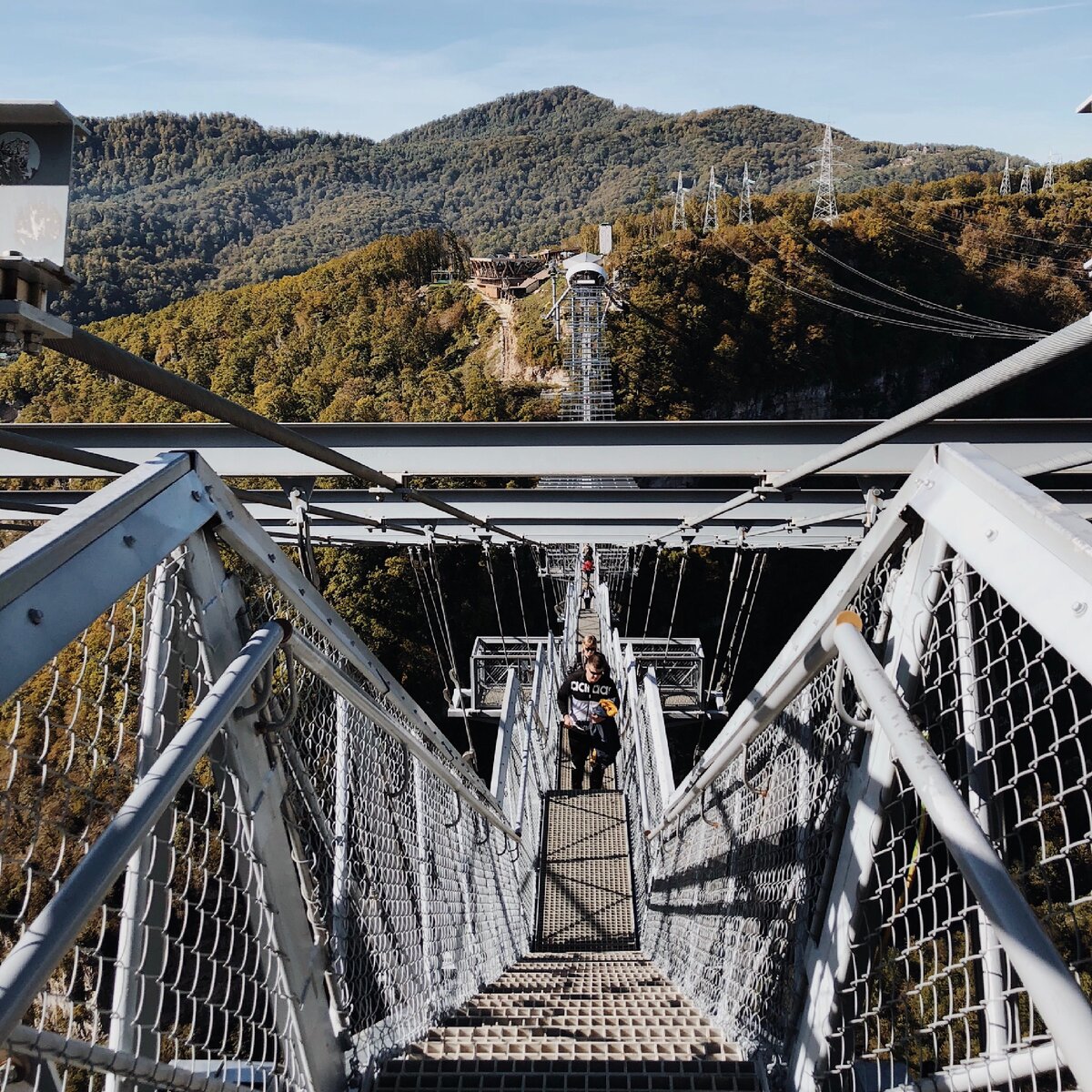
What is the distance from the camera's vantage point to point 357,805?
191 centimetres

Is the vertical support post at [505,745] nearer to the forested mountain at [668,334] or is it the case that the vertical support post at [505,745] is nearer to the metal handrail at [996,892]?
the metal handrail at [996,892]

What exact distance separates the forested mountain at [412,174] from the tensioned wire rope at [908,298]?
28186 millimetres

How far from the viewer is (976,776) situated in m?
1.14

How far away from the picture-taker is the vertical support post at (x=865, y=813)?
4.14 feet

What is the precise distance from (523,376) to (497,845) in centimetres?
2455

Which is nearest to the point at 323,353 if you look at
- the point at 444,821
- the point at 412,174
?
the point at 444,821

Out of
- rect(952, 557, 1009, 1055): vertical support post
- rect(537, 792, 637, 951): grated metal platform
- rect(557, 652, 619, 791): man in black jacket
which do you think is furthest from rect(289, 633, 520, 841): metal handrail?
rect(537, 792, 637, 951): grated metal platform

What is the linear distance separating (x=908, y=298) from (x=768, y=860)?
42675 mm

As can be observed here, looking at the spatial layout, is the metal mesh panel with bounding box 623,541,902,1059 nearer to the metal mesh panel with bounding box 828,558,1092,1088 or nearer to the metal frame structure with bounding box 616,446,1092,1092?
the metal frame structure with bounding box 616,446,1092,1092

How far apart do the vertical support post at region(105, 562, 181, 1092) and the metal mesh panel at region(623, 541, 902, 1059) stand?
1.02 m

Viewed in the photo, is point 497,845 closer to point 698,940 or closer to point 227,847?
point 698,940

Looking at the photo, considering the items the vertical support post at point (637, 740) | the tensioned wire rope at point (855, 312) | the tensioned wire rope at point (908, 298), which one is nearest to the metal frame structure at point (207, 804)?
the vertical support post at point (637, 740)

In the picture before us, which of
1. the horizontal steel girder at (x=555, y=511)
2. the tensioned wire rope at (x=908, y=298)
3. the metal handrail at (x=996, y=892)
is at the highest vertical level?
the tensioned wire rope at (x=908, y=298)

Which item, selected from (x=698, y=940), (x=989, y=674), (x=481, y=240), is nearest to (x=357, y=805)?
(x=989, y=674)
